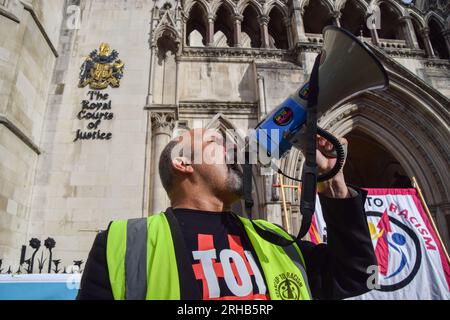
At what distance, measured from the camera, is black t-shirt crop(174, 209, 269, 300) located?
1332 millimetres

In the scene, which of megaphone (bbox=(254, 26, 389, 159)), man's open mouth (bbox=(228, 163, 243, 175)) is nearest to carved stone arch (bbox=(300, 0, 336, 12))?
megaphone (bbox=(254, 26, 389, 159))

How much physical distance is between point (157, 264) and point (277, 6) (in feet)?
43.3

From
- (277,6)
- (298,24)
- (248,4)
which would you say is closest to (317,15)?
(277,6)

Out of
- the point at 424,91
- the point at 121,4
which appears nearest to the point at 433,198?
the point at 424,91

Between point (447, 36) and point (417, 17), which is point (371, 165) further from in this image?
point (417, 17)

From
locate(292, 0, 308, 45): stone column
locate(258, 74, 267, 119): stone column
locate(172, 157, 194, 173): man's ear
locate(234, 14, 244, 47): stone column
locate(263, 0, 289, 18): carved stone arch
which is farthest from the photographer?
locate(263, 0, 289, 18): carved stone arch

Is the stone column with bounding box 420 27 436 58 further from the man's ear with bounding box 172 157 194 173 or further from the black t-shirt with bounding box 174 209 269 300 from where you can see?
the black t-shirt with bounding box 174 209 269 300

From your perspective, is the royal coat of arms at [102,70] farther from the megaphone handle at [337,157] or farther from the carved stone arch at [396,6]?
the carved stone arch at [396,6]

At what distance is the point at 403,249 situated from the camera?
5.27 meters

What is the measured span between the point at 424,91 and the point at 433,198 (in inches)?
139

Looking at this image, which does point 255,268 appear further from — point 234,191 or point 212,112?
point 212,112

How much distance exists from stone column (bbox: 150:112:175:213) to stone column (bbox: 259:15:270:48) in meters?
5.38

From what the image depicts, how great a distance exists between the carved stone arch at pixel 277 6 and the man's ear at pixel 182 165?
11963mm
